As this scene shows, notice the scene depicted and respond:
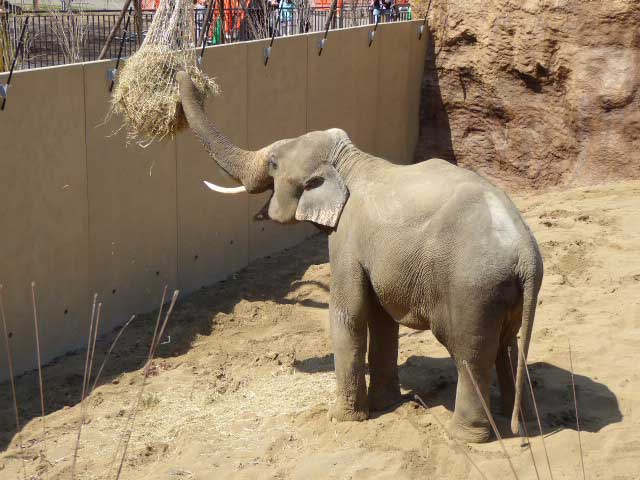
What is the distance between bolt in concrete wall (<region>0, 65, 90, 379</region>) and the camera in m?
7.38

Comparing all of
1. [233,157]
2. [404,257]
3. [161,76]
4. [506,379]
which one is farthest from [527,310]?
[161,76]

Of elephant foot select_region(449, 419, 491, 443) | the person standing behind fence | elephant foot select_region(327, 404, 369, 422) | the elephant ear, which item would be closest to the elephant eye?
the elephant ear

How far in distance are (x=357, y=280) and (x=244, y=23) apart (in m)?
6.12

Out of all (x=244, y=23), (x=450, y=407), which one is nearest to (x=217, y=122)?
(x=244, y=23)

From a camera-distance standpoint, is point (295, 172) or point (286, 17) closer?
point (295, 172)

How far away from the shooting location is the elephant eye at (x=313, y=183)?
6.29 metres

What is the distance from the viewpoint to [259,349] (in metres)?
8.19

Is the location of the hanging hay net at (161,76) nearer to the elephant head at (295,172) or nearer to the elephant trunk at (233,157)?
the elephant trunk at (233,157)

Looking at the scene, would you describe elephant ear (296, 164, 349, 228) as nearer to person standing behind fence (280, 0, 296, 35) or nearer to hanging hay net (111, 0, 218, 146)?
hanging hay net (111, 0, 218, 146)

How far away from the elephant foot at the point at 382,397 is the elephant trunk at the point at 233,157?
60.0 inches

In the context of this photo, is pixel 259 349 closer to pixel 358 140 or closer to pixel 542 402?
pixel 542 402

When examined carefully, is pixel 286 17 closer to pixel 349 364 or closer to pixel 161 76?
pixel 161 76

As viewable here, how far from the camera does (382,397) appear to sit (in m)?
6.69

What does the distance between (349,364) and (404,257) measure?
949 millimetres
